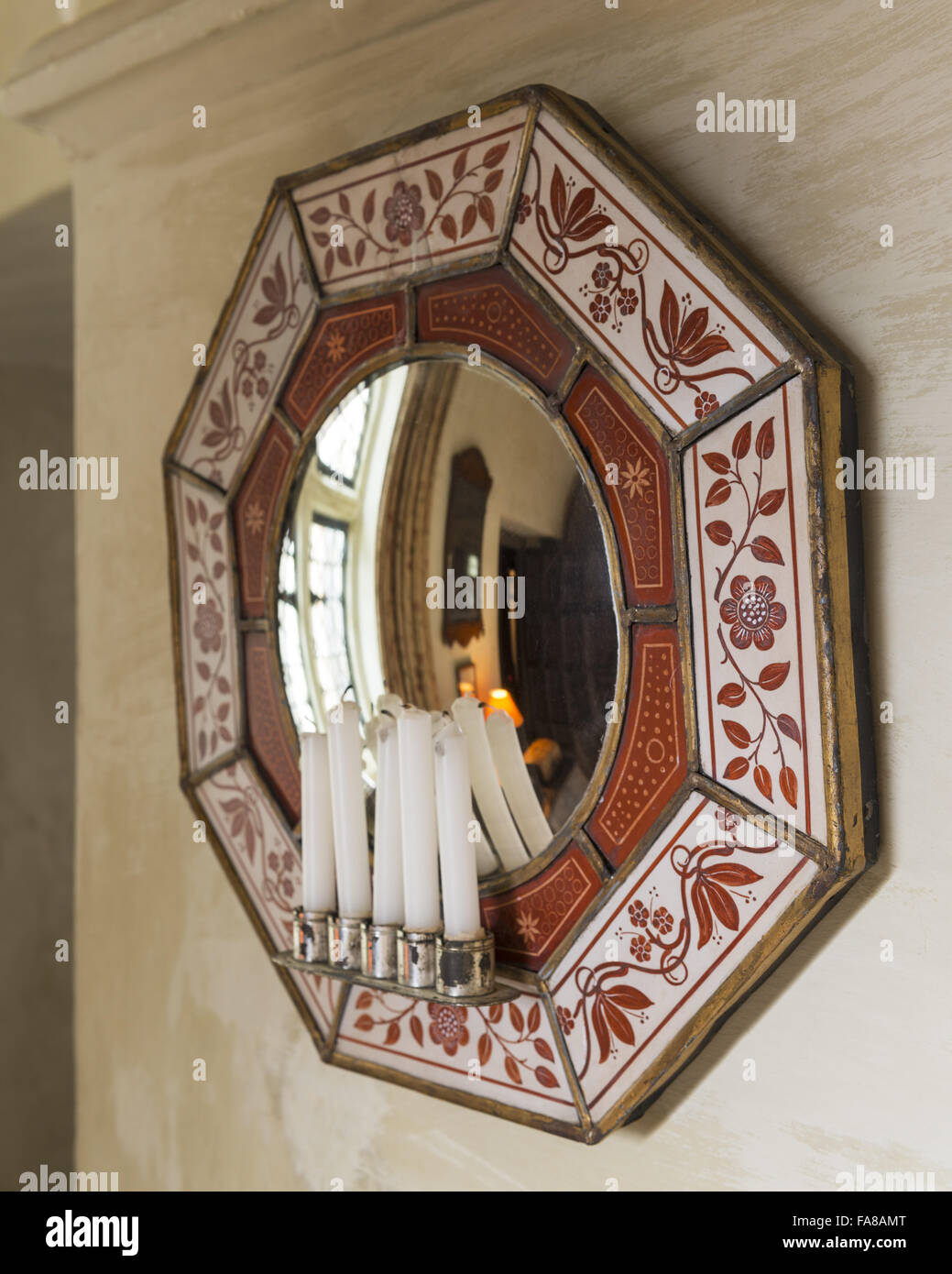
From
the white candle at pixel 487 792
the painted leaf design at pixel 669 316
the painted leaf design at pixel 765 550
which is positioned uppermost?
the painted leaf design at pixel 669 316

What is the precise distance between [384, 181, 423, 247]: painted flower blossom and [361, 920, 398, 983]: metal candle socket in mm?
653

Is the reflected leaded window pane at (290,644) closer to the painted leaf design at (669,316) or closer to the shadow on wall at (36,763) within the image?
the painted leaf design at (669,316)

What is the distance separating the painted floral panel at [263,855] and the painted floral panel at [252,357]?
35 cm

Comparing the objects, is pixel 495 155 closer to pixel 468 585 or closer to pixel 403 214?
pixel 403 214

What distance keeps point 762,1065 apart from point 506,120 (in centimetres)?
84

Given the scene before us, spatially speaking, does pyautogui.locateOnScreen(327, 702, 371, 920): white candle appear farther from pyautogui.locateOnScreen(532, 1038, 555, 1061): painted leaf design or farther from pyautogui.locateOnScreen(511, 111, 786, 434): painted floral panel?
pyautogui.locateOnScreen(511, 111, 786, 434): painted floral panel

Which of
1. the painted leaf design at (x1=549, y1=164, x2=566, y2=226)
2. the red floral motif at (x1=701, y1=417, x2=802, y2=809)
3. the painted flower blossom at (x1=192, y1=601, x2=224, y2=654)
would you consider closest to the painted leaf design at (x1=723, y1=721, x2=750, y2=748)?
the red floral motif at (x1=701, y1=417, x2=802, y2=809)

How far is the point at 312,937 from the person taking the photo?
3.53ft

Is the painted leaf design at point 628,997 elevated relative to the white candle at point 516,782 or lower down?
lower down

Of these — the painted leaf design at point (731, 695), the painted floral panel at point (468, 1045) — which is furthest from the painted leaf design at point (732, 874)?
the painted floral panel at point (468, 1045)

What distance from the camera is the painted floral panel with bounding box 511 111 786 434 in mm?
854

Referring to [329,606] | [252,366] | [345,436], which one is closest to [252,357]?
[252,366]

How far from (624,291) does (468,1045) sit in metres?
0.70

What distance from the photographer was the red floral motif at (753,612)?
84 cm
